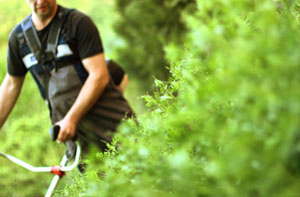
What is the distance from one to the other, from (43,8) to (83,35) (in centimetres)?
40

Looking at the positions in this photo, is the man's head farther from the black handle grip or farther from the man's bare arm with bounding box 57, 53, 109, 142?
the black handle grip

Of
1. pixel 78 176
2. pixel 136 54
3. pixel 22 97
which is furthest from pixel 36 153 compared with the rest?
pixel 78 176

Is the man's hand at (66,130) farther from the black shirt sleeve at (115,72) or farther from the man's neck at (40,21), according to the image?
the black shirt sleeve at (115,72)

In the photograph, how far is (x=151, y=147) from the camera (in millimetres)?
985

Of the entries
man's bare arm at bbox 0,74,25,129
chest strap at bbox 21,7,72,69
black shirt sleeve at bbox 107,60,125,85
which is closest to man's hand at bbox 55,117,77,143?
chest strap at bbox 21,7,72,69

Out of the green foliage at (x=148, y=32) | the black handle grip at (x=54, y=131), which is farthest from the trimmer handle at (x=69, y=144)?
the green foliage at (x=148, y=32)

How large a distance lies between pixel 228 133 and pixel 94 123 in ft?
9.16

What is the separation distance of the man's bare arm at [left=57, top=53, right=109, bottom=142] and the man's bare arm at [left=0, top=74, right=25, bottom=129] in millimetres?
734

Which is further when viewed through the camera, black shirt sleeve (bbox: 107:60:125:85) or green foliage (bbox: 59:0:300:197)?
black shirt sleeve (bbox: 107:60:125:85)

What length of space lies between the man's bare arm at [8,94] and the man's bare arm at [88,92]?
73cm

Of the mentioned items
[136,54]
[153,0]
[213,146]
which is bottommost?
[213,146]

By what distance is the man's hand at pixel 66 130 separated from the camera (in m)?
3.03

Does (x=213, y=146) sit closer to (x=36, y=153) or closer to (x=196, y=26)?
(x=196, y=26)

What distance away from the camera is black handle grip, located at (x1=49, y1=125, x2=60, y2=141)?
2.97 m
